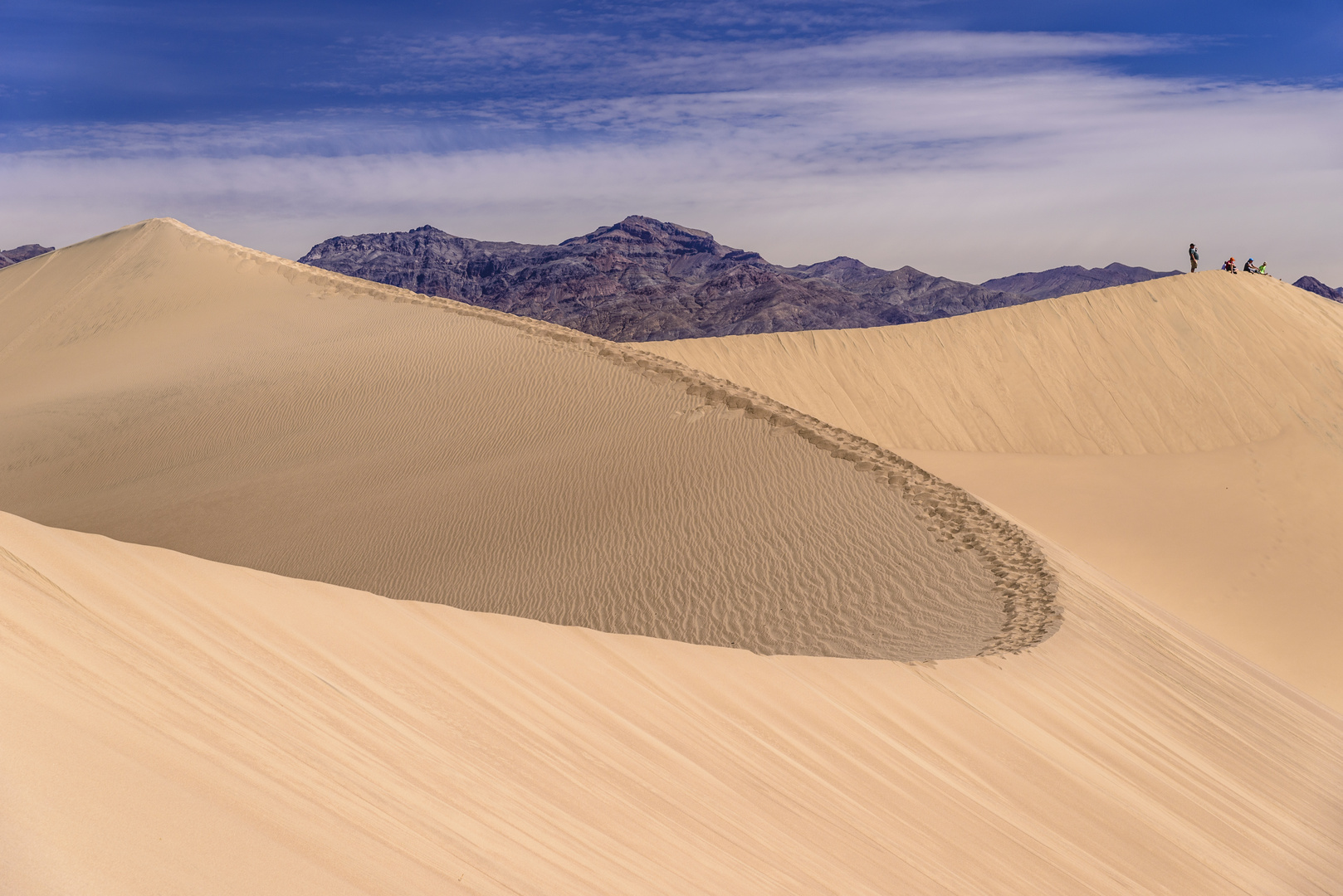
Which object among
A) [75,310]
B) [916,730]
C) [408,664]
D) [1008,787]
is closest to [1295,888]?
[1008,787]

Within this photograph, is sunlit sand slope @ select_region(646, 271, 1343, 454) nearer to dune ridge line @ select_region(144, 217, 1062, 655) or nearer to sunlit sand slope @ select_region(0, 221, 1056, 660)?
dune ridge line @ select_region(144, 217, 1062, 655)

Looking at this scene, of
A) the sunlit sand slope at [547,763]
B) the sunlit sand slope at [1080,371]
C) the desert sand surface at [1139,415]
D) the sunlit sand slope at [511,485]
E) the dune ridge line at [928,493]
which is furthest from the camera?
the sunlit sand slope at [1080,371]

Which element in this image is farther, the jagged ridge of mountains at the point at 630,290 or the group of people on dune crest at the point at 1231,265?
the jagged ridge of mountains at the point at 630,290

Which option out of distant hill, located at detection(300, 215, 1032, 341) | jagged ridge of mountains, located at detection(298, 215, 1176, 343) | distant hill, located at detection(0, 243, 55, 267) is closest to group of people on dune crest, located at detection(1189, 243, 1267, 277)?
distant hill, located at detection(300, 215, 1032, 341)

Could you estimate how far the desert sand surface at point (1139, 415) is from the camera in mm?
18891

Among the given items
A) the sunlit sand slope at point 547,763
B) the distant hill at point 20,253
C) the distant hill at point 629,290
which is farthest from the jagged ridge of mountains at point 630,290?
the sunlit sand slope at point 547,763

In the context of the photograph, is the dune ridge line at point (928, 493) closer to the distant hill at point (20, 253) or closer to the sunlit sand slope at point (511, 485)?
the sunlit sand slope at point (511, 485)

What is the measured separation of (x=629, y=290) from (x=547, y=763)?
502 ft

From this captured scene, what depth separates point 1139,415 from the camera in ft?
80.7

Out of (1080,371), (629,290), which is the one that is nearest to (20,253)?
(629,290)

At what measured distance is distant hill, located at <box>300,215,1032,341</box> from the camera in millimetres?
109750

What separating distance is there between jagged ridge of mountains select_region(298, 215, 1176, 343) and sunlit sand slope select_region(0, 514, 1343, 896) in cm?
8343

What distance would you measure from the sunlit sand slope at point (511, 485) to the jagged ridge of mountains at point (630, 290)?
7379 centimetres

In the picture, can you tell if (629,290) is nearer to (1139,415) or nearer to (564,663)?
(1139,415)
